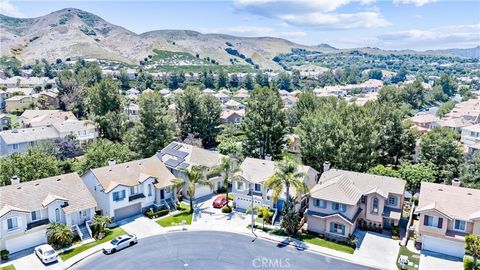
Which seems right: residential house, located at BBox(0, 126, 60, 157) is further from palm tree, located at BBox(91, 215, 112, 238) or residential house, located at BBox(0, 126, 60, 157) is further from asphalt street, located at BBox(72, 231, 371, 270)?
asphalt street, located at BBox(72, 231, 371, 270)

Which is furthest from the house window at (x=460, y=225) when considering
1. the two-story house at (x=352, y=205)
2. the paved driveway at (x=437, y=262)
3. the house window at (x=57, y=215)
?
the house window at (x=57, y=215)

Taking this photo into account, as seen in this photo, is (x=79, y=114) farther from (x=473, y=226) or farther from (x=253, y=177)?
(x=473, y=226)

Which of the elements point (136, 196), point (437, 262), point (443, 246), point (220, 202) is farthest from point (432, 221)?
point (136, 196)

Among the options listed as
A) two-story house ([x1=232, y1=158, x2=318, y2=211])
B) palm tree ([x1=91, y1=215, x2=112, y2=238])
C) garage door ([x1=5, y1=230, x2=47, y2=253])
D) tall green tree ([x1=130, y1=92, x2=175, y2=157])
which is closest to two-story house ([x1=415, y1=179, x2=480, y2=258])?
two-story house ([x1=232, y1=158, x2=318, y2=211])

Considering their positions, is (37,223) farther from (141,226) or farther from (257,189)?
(257,189)

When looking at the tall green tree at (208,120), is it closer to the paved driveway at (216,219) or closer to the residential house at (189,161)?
the residential house at (189,161)

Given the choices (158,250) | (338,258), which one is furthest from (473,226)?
(158,250)
